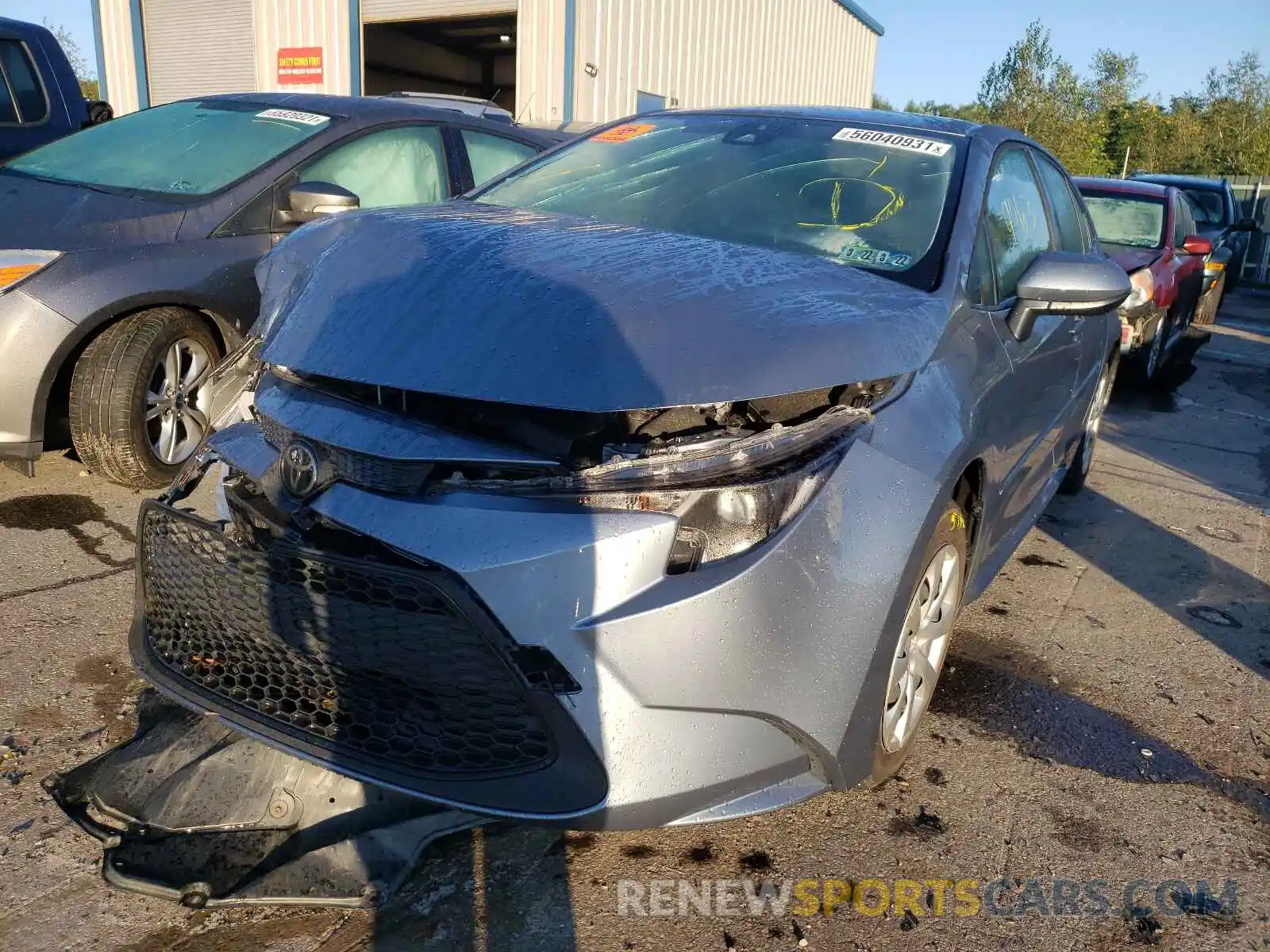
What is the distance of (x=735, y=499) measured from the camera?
5.84ft

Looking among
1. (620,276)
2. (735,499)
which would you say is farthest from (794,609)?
(620,276)

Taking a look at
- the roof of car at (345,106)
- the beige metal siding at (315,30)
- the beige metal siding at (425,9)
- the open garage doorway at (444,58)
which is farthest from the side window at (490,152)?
the beige metal siding at (315,30)

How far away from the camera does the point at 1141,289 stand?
23.2 ft

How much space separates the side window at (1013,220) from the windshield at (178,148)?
2906 millimetres

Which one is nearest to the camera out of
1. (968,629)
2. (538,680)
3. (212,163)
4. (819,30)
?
(538,680)

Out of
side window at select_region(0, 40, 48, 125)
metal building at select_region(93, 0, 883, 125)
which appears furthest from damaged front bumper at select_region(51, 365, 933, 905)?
metal building at select_region(93, 0, 883, 125)

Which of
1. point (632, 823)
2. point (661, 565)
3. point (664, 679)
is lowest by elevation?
point (632, 823)

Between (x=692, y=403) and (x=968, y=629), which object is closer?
(x=692, y=403)

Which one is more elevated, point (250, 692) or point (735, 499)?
point (735, 499)

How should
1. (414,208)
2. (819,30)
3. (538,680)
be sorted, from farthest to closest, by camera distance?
(819,30) < (414,208) < (538,680)

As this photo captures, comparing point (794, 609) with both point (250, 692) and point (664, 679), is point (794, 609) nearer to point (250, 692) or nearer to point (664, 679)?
point (664, 679)

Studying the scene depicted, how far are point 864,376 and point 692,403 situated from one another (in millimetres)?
419

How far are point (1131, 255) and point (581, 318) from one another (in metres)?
7.00

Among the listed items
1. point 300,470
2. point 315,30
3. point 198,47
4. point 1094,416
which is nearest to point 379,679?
point 300,470
